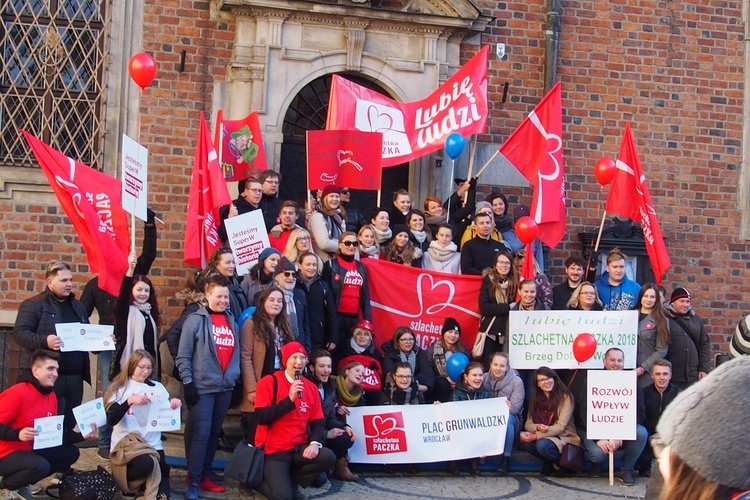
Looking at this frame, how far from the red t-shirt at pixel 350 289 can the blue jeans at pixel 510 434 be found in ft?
5.69

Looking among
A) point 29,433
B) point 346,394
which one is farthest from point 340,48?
point 29,433

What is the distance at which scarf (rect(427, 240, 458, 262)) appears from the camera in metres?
10.3

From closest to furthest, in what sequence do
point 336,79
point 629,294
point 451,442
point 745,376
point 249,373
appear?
point 745,376 → point 249,373 → point 451,442 → point 629,294 → point 336,79

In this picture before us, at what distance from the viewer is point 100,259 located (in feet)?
27.7

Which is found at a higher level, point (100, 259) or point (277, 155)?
point (277, 155)

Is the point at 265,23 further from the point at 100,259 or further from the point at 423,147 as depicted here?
the point at 100,259

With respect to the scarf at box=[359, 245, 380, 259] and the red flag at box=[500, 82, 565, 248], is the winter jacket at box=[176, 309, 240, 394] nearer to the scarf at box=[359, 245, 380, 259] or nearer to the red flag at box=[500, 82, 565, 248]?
the scarf at box=[359, 245, 380, 259]

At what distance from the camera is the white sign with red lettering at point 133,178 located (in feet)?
28.1

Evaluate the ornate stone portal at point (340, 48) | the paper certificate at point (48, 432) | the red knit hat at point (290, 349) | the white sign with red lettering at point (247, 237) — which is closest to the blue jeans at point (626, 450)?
the red knit hat at point (290, 349)

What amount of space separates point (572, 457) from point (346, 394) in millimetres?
2037

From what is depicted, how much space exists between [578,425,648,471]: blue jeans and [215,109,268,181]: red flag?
438 centimetres

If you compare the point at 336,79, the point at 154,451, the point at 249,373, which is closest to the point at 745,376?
the point at 154,451

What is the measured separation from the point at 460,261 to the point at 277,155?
8.39 ft

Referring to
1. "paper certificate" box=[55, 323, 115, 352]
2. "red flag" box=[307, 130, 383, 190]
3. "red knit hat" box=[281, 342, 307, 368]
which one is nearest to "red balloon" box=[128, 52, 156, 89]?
"red flag" box=[307, 130, 383, 190]
